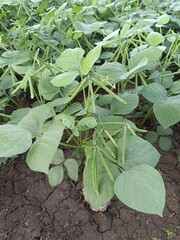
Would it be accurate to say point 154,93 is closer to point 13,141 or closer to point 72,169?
point 72,169

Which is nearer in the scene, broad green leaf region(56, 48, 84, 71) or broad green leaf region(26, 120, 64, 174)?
broad green leaf region(26, 120, 64, 174)

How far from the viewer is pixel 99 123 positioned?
2.13 feet

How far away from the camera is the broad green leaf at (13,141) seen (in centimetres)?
53

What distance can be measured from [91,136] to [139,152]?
181 millimetres

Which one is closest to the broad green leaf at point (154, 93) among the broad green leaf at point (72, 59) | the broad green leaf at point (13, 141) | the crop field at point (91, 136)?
the crop field at point (91, 136)

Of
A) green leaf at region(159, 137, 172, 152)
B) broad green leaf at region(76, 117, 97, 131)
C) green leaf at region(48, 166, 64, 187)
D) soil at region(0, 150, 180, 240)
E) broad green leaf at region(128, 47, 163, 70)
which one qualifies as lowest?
soil at region(0, 150, 180, 240)

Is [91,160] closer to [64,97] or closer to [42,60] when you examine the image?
[64,97]

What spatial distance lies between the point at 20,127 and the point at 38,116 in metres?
0.08

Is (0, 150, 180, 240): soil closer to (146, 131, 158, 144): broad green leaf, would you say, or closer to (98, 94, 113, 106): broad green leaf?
(146, 131, 158, 144): broad green leaf

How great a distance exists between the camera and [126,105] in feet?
2.46

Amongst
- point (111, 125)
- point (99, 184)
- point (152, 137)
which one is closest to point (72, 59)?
point (111, 125)

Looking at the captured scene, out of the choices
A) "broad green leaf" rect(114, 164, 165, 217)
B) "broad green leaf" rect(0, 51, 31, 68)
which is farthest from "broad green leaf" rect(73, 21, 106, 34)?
"broad green leaf" rect(114, 164, 165, 217)

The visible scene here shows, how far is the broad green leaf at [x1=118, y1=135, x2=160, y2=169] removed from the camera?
62cm

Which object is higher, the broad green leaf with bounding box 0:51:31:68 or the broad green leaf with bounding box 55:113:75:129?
the broad green leaf with bounding box 55:113:75:129
